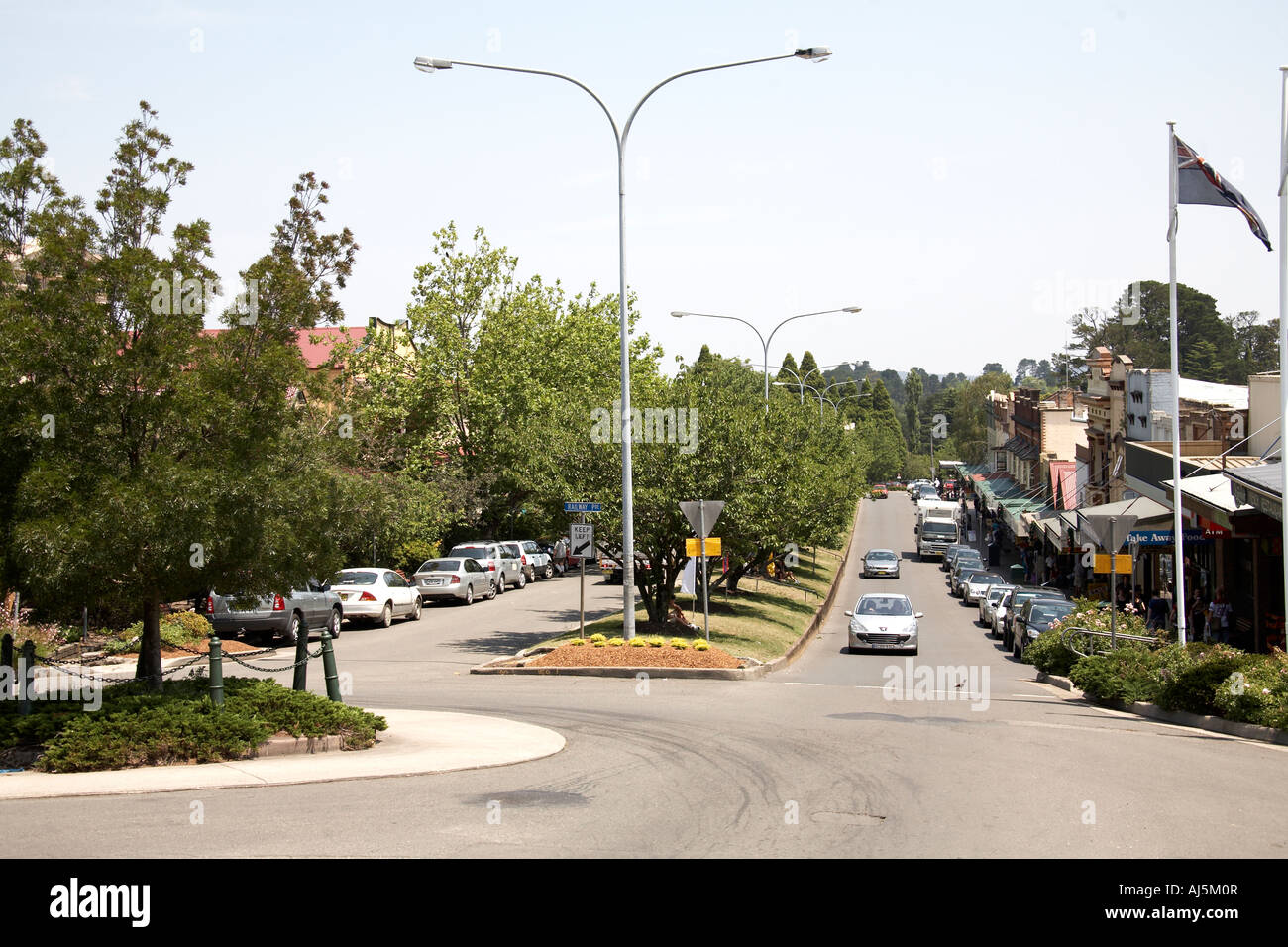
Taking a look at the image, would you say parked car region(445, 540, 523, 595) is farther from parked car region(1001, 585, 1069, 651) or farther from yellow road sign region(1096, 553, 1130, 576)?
yellow road sign region(1096, 553, 1130, 576)

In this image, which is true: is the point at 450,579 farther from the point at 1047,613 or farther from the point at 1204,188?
the point at 1204,188

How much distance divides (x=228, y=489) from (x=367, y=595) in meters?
19.4

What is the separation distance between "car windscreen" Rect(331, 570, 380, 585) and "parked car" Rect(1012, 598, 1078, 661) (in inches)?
625

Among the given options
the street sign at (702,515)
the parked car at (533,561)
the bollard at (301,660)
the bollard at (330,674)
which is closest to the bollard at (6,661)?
the bollard at (301,660)

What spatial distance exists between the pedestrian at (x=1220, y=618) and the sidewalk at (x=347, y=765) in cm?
2074

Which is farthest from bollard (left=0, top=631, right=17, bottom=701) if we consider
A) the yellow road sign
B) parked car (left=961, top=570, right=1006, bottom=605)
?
parked car (left=961, top=570, right=1006, bottom=605)

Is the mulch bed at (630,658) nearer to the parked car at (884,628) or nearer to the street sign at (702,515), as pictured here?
the street sign at (702,515)

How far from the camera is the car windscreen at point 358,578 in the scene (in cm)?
3097

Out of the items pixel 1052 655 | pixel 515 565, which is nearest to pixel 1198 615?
pixel 1052 655

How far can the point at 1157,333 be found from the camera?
4764 inches

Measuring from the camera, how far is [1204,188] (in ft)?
64.0

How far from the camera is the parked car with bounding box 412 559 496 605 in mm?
36594

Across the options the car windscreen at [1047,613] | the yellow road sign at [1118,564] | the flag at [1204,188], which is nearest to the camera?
the flag at [1204,188]

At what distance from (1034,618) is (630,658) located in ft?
40.4
